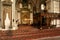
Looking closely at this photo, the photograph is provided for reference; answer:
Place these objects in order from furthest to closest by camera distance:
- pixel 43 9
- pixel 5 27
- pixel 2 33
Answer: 1. pixel 43 9
2. pixel 5 27
3. pixel 2 33

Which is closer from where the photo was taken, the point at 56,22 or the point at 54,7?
the point at 56,22

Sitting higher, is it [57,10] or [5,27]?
[57,10]

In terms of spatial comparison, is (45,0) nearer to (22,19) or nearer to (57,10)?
(57,10)

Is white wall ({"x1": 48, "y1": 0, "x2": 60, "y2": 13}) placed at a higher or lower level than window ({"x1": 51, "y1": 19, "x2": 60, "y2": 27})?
higher

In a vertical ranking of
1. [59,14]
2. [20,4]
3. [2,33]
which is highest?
[20,4]

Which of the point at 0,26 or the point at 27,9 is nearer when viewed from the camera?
the point at 0,26

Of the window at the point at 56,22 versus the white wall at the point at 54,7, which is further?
the white wall at the point at 54,7

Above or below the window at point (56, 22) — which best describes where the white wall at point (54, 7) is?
above

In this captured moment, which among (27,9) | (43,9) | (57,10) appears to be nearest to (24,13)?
(27,9)

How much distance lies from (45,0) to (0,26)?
266 inches

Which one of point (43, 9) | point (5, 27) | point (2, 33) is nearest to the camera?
point (2, 33)

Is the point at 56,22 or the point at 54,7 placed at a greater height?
the point at 54,7

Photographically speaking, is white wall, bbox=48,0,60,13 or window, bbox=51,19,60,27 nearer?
window, bbox=51,19,60,27

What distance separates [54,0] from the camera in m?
13.4
